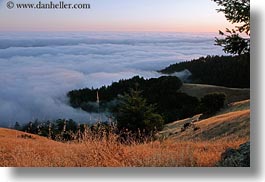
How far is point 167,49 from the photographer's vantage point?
1332cm

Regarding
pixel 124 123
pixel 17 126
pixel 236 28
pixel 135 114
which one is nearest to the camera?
pixel 17 126

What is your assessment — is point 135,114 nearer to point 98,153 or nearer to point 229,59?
point 98,153

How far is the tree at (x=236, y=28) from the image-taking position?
13.2 meters

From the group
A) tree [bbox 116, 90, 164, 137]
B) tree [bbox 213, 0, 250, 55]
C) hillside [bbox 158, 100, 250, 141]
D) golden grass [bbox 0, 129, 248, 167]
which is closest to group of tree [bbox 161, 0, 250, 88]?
tree [bbox 213, 0, 250, 55]

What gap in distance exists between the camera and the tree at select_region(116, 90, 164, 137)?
1332 centimetres

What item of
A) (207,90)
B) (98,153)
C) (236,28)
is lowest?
(98,153)

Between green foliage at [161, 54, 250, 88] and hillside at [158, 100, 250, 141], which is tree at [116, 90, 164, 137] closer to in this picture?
hillside at [158, 100, 250, 141]

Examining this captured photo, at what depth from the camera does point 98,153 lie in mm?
13156

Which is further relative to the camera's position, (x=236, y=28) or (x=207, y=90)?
(x=207, y=90)

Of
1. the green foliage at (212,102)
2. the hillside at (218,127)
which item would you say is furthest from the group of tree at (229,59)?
the hillside at (218,127)

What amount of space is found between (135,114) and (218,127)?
98cm

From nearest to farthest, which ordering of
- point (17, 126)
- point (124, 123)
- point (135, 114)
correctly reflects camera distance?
point (17, 126)
point (135, 114)
point (124, 123)

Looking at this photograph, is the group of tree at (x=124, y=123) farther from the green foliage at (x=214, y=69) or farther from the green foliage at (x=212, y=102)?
the green foliage at (x=214, y=69)

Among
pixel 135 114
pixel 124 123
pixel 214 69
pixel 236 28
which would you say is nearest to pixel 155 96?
pixel 135 114
